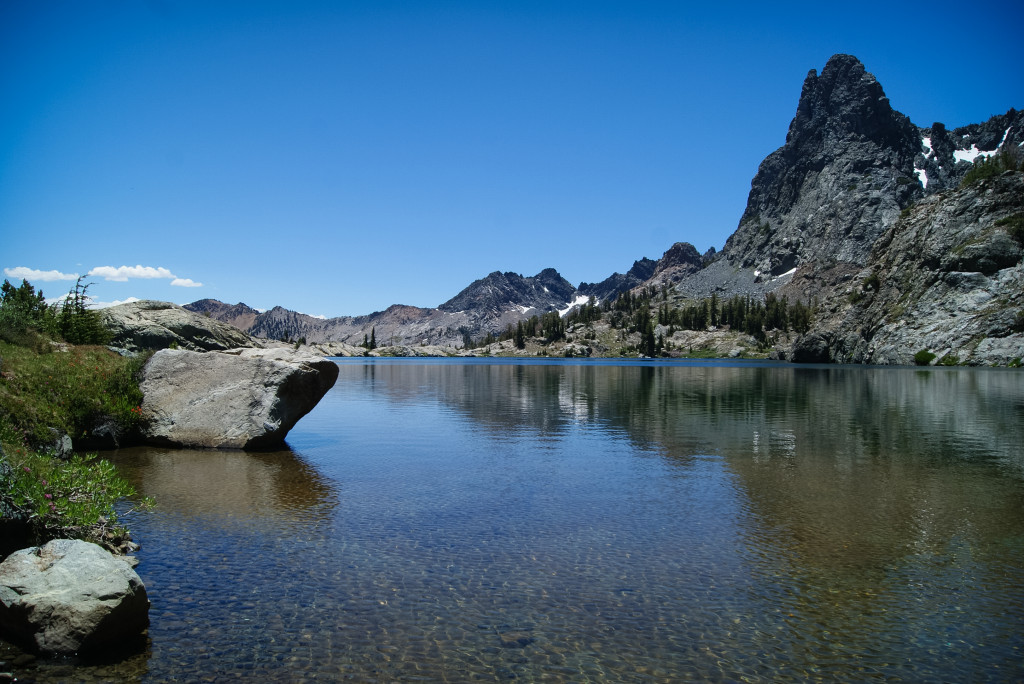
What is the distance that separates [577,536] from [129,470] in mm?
19979

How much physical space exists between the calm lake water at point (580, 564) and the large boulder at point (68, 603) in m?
0.68

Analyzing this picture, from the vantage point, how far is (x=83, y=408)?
29875mm

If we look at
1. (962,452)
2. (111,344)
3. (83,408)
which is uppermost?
(111,344)

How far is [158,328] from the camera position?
4878 cm

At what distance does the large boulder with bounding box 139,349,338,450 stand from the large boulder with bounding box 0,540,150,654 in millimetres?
20300

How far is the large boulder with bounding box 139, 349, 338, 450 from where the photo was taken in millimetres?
31875

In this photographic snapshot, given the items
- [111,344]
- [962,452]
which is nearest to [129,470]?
[111,344]

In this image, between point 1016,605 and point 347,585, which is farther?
point 347,585

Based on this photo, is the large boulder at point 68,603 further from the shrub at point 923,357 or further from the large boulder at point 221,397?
the shrub at point 923,357

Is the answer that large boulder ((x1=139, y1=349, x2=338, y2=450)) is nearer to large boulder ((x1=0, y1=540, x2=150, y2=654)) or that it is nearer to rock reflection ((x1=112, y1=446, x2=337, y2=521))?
rock reflection ((x1=112, y1=446, x2=337, y2=521))

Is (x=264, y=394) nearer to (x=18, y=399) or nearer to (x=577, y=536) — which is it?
(x=18, y=399)

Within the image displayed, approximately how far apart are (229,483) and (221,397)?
9666mm

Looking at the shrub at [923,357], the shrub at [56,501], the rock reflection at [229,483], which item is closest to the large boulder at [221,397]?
the rock reflection at [229,483]

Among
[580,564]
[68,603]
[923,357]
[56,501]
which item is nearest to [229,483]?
[56,501]
